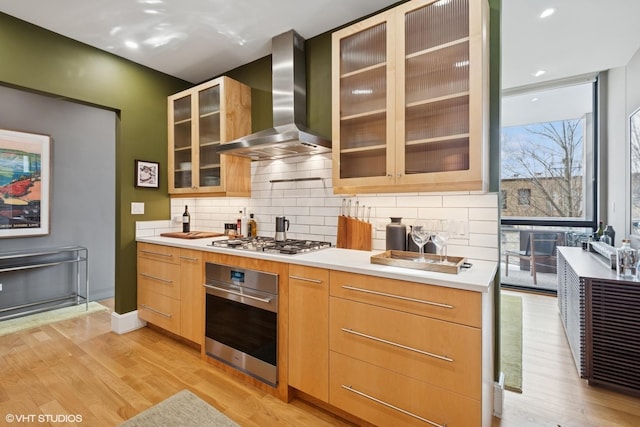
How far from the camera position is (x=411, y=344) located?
4.95ft

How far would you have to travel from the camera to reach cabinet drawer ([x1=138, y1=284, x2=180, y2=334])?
278 centimetres

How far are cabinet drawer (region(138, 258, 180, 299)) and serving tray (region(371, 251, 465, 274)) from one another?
75.3 inches

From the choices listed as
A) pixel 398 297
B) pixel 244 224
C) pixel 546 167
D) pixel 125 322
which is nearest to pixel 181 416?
pixel 398 297

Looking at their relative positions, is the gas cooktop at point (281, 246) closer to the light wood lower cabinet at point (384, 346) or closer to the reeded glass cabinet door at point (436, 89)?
the light wood lower cabinet at point (384, 346)

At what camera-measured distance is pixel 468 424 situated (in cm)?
137

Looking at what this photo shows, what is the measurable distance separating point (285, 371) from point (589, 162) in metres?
4.71

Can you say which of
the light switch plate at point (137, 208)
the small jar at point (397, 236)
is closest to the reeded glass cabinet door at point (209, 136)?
the light switch plate at point (137, 208)

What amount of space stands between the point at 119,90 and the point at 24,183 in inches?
68.0

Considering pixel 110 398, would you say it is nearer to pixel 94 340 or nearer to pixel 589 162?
pixel 94 340

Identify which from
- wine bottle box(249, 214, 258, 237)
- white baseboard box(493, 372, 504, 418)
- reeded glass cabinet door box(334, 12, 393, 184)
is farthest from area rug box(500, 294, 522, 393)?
wine bottle box(249, 214, 258, 237)

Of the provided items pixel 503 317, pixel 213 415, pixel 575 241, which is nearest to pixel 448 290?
pixel 213 415

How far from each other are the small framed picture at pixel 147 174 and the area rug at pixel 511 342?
372 centimetres

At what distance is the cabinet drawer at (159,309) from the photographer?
278 cm

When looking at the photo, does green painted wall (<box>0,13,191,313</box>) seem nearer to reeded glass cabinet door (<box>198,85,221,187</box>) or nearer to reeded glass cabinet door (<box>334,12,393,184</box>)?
reeded glass cabinet door (<box>198,85,221,187</box>)
